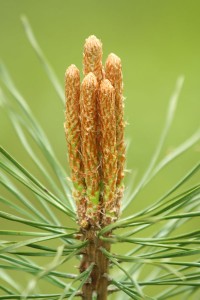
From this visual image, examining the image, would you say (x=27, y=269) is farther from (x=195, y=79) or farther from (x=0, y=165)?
(x=195, y=79)

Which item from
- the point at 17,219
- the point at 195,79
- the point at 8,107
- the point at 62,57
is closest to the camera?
the point at 17,219

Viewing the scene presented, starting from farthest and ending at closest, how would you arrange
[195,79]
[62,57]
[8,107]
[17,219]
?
[62,57], [195,79], [8,107], [17,219]

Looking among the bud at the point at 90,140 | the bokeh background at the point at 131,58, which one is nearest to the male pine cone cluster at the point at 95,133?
the bud at the point at 90,140

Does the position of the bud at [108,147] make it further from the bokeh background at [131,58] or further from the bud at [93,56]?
the bokeh background at [131,58]

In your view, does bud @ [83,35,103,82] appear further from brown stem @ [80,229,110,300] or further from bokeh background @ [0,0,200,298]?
bokeh background @ [0,0,200,298]

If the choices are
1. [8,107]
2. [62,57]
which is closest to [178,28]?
[62,57]

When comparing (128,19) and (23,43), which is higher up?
(128,19)

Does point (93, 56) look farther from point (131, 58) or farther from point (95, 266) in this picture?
point (131, 58)
